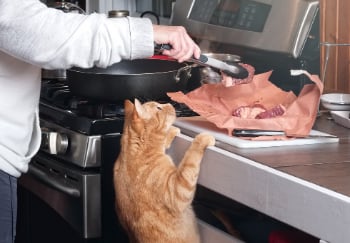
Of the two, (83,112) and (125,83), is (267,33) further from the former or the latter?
(83,112)

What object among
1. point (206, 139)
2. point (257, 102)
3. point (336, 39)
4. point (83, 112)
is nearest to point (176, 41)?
point (206, 139)

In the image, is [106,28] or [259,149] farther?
[259,149]

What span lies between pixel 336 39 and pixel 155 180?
0.77m

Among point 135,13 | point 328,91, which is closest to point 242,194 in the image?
point 328,91

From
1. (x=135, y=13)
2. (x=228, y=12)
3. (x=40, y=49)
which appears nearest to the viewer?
(x=40, y=49)

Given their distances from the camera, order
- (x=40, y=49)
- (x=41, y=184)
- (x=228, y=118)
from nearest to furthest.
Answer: (x=40, y=49)
(x=228, y=118)
(x=41, y=184)

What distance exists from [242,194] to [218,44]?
989 mm

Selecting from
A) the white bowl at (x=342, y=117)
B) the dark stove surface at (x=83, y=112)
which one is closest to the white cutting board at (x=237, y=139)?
the white bowl at (x=342, y=117)

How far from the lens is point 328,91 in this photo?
74.1 inches

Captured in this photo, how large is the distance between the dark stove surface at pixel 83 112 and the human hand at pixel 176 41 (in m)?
A: 0.49

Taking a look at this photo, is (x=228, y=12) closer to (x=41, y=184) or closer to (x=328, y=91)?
(x=328, y=91)

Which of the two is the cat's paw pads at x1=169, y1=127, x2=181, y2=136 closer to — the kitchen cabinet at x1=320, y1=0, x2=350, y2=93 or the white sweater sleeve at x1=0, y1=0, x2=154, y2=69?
the white sweater sleeve at x1=0, y1=0, x2=154, y2=69

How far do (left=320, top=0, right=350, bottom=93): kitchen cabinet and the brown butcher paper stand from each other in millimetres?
374

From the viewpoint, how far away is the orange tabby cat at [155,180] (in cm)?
135
